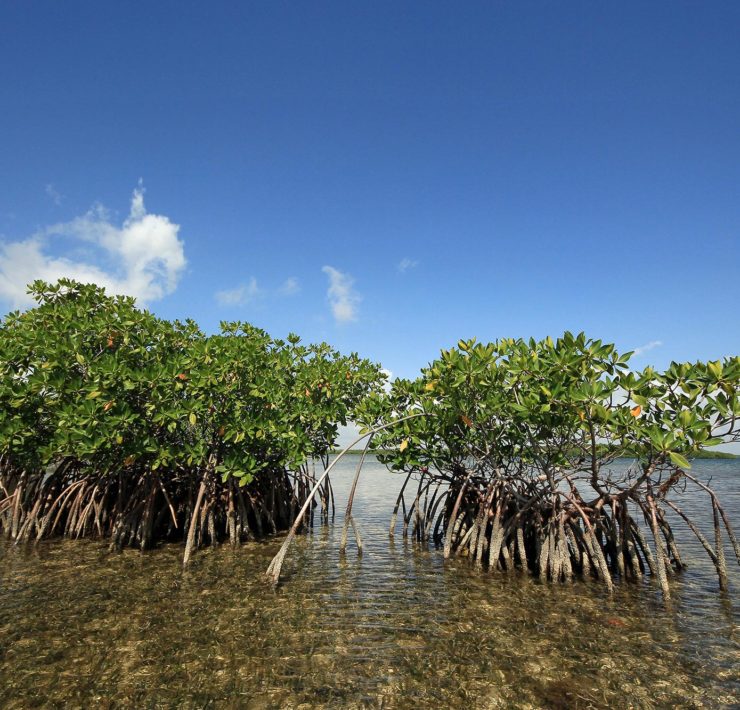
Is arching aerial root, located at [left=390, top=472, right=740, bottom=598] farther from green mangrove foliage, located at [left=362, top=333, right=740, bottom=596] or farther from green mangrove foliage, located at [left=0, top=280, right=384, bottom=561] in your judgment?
green mangrove foliage, located at [left=0, top=280, right=384, bottom=561]

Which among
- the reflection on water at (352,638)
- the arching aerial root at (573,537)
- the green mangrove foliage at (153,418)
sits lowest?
the reflection on water at (352,638)

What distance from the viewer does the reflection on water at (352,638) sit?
4969mm

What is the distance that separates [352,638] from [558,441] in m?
5.33

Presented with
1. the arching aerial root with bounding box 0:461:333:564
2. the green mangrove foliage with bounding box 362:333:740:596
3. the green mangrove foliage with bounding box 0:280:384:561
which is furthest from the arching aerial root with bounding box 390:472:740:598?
the arching aerial root with bounding box 0:461:333:564

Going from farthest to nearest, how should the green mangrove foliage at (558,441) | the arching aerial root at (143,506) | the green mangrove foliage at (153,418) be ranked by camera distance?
the arching aerial root at (143,506)
the green mangrove foliage at (153,418)
the green mangrove foliage at (558,441)

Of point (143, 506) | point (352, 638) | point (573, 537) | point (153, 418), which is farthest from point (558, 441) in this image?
point (143, 506)

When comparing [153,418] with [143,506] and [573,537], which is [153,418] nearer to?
[143,506]

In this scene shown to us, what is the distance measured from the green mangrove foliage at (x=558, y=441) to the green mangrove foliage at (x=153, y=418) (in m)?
2.11

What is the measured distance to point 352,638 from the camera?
6.26 metres

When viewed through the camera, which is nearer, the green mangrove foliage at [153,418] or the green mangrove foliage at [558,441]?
the green mangrove foliage at [558,441]

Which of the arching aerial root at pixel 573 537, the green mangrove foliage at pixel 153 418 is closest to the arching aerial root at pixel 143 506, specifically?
the green mangrove foliage at pixel 153 418

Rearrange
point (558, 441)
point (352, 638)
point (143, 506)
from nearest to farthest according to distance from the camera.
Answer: point (352, 638)
point (558, 441)
point (143, 506)

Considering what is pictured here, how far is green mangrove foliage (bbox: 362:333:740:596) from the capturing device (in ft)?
24.5

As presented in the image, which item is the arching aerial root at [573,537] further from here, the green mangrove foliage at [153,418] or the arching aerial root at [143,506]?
the arching aerial root at [143,506]
